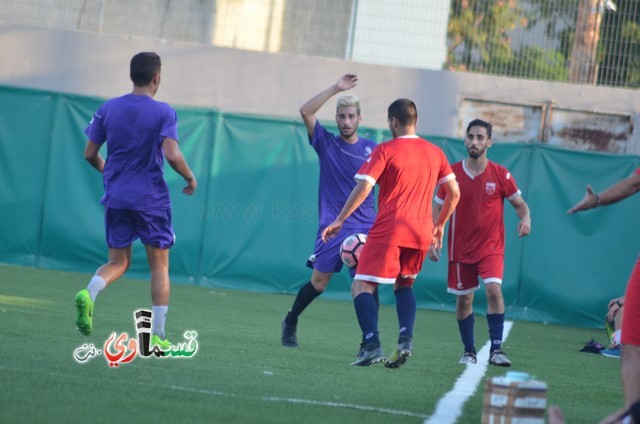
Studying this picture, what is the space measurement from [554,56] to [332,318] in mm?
7911

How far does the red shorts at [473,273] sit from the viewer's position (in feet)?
32.2

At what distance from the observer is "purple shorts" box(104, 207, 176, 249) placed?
790 cm

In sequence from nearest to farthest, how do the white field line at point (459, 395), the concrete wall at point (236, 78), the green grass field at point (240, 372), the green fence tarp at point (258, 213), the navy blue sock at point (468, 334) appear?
the green grass field at point (240, 372), the white field line at point (459, 395), the navy blue sock at point (468, 334), the green fence tarp at point (258, 213), the concrete wall at point (236, 78)

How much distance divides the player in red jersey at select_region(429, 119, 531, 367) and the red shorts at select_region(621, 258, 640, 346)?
13.7 ft

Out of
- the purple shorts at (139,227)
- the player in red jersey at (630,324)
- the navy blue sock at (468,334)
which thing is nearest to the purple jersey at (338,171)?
the navy blue sock at (468,334)

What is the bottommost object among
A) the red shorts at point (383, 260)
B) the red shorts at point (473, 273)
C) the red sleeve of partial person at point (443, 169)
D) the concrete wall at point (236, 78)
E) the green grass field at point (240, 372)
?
the green grass field at point (240, 372)

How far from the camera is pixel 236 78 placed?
63.4 feet

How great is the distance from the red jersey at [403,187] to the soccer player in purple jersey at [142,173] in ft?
4.54

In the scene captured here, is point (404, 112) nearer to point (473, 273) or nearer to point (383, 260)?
point (383, 260)

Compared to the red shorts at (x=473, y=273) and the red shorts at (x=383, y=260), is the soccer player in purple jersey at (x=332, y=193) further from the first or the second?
the red shorts at (x=383, y=260)

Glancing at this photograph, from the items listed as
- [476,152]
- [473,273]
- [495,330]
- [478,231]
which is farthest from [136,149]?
[495,330]

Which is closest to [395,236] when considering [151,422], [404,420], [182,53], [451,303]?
[404,420]

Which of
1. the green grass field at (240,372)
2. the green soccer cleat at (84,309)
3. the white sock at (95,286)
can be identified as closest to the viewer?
the green grass field at (240,372)

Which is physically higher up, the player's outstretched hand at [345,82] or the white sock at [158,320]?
the player's outstretched hand at [345,82]
